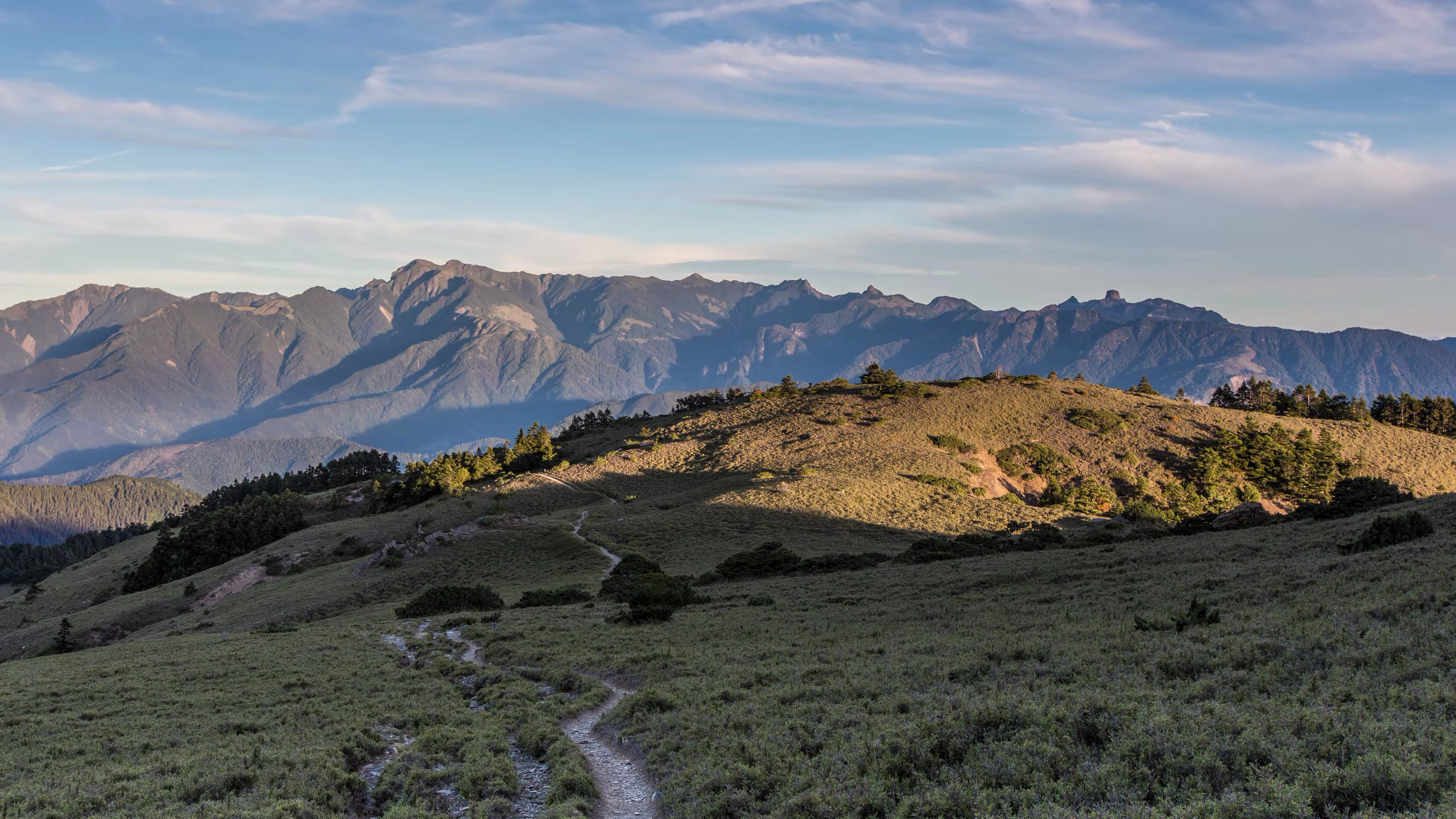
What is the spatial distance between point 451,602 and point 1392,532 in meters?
41.1

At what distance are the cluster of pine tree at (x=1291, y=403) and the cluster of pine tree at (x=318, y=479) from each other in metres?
143

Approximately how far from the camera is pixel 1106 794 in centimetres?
1039

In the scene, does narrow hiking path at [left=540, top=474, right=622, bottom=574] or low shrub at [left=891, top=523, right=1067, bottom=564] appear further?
narrow hiking path at [left=540, top=474, right=622, bottom=574]

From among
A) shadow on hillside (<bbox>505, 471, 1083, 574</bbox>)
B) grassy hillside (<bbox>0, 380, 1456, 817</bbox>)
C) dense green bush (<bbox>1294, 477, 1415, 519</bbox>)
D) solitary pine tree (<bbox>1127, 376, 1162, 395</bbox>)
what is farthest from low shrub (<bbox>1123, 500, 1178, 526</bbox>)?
solitary pine tree (<bbox>1127, 376, 1162, 395</bbox>)

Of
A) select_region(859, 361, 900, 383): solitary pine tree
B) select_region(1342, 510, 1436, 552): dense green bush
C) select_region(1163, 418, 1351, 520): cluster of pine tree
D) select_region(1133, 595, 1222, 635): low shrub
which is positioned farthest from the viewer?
select_region(859, 361, 900, 383): solitary pine tree

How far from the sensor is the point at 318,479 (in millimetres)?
159000

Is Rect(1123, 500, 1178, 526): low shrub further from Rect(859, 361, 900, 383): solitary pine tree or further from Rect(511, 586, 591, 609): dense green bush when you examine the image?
Rect(859, 361, 900, 383): solitary pine tree

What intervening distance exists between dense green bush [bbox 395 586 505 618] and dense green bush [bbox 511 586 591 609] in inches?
49.2

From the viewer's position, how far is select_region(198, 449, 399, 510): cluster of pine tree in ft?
500

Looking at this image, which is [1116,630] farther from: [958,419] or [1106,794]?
[958,419]

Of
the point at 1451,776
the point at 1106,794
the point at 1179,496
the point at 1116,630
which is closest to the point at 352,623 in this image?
the point at 1116,630

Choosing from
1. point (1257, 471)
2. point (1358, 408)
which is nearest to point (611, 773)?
point (1257, 471)

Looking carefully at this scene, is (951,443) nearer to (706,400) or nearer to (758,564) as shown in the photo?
(758,564)

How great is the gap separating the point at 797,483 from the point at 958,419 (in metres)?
32.1
